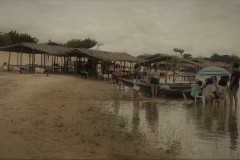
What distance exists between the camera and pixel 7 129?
7.34 m

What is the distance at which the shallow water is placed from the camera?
24.3ft

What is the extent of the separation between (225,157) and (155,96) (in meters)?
10.4

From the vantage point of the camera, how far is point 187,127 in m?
10.0

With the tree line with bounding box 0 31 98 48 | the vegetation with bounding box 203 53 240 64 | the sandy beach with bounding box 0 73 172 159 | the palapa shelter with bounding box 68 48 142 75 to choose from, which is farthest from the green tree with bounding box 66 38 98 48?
the sandy beach with bounding box 0 73 172 159

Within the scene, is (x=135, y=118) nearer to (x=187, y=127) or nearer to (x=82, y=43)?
(x=187, y=127)

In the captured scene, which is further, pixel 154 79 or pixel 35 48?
pixel 35 48

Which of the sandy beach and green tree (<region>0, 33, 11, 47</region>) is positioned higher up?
green tree (<region>0, 33, 11, 47</region>)

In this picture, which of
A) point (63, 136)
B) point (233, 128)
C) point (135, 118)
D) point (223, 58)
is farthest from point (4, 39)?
point (223, 58)

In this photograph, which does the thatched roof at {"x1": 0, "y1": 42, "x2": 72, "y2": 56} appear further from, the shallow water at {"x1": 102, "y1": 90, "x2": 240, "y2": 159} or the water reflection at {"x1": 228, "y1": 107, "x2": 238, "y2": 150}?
the water reflection at {"x1": 228, "y1": 107, "x2": 238, "y2": 150}

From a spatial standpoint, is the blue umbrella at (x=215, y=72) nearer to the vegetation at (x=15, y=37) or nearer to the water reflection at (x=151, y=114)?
the water reflection at (x=151, y=114)

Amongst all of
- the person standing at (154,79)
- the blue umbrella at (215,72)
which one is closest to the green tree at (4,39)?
the person standing at (154,79)

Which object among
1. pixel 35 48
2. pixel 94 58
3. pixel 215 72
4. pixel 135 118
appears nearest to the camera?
pixel 135 118

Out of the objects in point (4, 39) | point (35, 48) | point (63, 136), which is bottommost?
point (63, 136)

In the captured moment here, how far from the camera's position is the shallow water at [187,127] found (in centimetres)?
742
